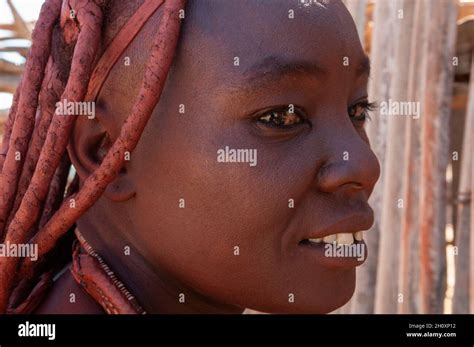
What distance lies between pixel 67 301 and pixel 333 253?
0.49 m

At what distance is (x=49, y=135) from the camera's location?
1431mm

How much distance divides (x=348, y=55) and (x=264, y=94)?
190mm

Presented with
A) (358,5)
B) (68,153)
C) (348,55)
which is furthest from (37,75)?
(358,5)

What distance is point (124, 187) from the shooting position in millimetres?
1423

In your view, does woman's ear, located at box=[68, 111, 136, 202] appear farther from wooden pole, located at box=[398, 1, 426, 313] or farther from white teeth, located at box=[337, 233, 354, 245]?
wooden pole, located at box=[398, 1, 426, 313]

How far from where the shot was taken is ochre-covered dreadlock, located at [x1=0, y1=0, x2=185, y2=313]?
135 centimetres

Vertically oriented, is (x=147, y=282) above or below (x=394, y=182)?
below

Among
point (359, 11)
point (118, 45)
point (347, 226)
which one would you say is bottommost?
point (347, 226)

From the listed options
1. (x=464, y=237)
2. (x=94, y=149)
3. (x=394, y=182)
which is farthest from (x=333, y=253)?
(x=464, y=237)

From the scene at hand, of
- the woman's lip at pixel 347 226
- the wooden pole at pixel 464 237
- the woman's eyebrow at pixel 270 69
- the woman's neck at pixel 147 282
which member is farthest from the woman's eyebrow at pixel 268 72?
the wooden pole at pixel 464 237

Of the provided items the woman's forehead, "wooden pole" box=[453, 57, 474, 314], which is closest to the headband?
the woman's forehead

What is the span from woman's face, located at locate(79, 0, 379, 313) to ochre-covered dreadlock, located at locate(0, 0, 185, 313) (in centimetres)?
5

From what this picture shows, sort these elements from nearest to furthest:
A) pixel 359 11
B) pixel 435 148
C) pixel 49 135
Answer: pixel 49 135, pixel 359 11, pixel 435 148

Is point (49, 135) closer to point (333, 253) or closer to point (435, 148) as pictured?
point (333, 253)
